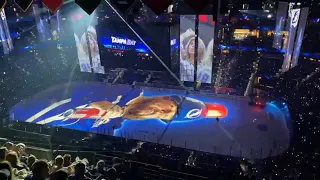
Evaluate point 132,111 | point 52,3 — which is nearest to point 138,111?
point 132,111

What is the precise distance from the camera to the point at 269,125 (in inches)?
456

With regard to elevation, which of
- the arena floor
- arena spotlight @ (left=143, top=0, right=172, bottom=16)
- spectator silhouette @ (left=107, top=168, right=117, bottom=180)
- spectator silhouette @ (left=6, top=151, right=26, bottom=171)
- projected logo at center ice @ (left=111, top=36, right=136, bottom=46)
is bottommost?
the arena floor

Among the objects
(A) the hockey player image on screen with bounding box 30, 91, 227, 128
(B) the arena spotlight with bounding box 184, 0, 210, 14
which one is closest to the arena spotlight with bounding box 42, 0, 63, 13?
(B) the arena spotlight with bounding box 184, 0, 210, 14

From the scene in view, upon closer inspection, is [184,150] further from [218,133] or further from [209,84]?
[209,84]

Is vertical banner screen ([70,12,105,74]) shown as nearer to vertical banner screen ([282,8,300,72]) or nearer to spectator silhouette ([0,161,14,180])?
vertical banner screen ([282,8,300,72])

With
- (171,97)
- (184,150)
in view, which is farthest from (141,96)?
(184,150)

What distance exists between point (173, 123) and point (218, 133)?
2.18 m

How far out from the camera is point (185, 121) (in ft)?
40.7

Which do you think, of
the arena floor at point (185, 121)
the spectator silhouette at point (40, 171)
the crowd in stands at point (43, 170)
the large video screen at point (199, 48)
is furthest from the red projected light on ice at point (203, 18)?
the spectator silhouette at point (40, 171)

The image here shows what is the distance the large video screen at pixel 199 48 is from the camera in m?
14.7

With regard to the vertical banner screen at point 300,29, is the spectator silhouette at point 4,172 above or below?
below

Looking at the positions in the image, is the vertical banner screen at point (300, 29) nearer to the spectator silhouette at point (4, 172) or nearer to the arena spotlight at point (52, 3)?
the arena spotlight at point (52, 3)

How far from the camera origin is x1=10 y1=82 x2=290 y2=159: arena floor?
10414 mm

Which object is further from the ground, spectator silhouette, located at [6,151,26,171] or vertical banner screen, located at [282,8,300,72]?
vertical banner screen, located at [282,8,300,72]
